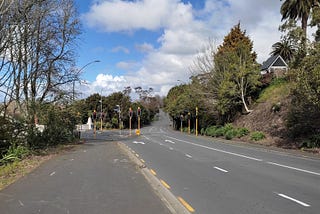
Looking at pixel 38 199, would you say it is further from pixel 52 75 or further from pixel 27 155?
pixel 52 75

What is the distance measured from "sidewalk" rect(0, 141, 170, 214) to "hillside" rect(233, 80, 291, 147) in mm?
20483

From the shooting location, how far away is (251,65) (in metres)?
45.2

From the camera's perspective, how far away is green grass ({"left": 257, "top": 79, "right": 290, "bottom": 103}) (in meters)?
43.3

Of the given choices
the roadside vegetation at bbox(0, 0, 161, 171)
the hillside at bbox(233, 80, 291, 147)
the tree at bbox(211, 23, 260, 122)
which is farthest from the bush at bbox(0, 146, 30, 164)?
the tree at bbox(211, 23, 260, 122)

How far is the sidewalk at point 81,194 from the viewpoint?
7.96 metres

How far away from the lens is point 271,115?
131 feet

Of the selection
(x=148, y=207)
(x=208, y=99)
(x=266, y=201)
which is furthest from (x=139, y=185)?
(x=208, y=99)

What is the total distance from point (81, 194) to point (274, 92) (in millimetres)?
39979

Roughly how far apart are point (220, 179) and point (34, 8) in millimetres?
14947

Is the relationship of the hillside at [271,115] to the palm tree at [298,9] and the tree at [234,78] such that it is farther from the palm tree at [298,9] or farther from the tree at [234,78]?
the palm tree at [298,9]

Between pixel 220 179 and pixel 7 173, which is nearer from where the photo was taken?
pixel 220 179

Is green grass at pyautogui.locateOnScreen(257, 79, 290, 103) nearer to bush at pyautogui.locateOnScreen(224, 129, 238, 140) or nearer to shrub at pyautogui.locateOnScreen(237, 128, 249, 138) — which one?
shrub at pyautogui.locateOnScreen(237, 128, 249, 138)

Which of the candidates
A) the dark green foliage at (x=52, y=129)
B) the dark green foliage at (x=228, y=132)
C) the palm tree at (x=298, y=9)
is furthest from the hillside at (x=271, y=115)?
the dark green foliage at (x=52, y=129)

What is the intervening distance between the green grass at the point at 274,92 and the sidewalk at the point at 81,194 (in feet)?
108
